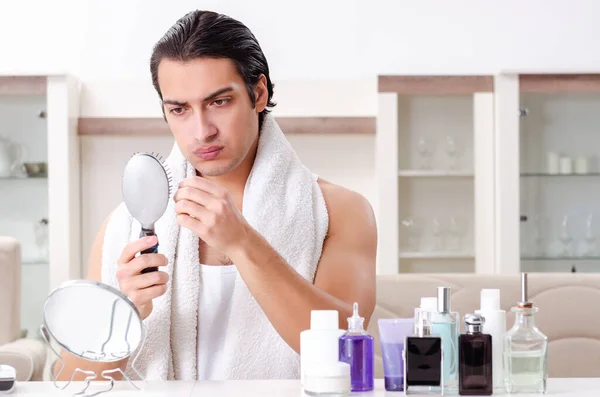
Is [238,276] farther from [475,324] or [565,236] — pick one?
[565,236]

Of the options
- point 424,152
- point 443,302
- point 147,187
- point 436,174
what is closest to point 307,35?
point 424,152

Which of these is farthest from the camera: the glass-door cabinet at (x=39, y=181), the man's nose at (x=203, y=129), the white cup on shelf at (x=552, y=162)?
the white cup on shelf at (x=552, y=162)

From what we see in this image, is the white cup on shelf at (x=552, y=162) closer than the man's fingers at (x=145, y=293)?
No

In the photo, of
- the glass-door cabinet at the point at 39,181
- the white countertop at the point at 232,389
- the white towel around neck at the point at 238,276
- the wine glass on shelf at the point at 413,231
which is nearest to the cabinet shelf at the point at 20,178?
the glass-door cabinet at the point at 39,181

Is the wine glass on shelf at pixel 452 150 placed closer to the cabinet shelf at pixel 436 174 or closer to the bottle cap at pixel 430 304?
the cabinet shelf at pixel 436 174

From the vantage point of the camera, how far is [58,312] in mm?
1145

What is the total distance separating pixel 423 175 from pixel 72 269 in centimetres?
147

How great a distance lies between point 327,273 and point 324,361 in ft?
1.33

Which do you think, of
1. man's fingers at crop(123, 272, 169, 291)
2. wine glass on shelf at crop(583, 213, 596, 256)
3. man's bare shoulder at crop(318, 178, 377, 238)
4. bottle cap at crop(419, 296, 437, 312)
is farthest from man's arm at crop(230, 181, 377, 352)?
wine glass on shelf at crop(583, 213, 596, 256)

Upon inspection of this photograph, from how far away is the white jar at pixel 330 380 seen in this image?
109 centimetres

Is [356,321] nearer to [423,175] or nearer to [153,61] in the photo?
[153,61]

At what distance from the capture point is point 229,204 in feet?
4.00

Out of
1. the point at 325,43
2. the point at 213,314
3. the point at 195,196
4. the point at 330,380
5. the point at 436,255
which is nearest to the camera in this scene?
the point at 330,380

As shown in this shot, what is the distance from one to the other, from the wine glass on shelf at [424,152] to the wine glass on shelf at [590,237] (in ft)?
2.30
